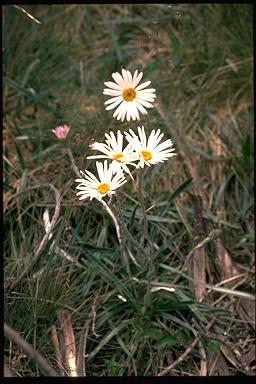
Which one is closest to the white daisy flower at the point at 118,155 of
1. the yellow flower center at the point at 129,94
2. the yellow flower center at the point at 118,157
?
the yellow flower center at the point at 118,157

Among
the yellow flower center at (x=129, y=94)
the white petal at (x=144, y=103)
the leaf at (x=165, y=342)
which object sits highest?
the yellow flower center at (x=129, y=94)

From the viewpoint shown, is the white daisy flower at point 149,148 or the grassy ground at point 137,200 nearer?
the white daisy flower at point 149,148

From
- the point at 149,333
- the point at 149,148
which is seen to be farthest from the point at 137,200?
the point at 149,148

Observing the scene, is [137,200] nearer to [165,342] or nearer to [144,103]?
[165,342]

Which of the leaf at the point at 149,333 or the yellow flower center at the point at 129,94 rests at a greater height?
the yellow flower center at the point at 129,94

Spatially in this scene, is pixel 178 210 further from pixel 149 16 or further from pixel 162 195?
pixel 149 16

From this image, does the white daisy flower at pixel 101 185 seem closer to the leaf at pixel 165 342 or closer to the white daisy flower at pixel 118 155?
the white daisy flower at pixel 118 155
